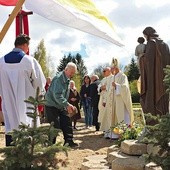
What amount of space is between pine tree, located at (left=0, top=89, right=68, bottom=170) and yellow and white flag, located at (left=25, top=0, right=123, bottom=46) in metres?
1.45

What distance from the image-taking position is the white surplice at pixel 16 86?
5285 mm

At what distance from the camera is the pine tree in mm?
3066

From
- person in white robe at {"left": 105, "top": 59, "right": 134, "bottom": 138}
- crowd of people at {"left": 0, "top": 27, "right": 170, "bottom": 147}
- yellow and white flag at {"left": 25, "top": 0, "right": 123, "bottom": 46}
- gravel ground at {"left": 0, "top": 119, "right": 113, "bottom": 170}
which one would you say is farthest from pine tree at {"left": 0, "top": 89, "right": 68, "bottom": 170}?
person in white robe at {"left": 105, "top": 59, "right": 134, "bottom": 138}

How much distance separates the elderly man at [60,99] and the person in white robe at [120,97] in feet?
6.44

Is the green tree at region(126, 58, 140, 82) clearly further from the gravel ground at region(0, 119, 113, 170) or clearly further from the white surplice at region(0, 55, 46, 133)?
the white surplice at region(0, 55, 46, 133)

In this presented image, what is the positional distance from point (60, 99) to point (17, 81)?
85.4 inches

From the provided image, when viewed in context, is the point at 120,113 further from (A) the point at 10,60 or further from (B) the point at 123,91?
(A) the point at 10,60

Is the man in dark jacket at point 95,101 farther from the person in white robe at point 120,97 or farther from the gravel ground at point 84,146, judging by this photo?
the person in white robe at point 120,97

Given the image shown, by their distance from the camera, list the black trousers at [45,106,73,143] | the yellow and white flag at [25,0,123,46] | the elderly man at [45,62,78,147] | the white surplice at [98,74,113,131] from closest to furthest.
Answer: the yellow and white flag at [25,0,123,46], the elderly man at [45,62,78,147], the black trousers at [45,106,73,143], the white surplice at [98,74,113,131]

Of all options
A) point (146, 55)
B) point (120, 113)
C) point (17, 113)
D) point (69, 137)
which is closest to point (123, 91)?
point (120, 113)

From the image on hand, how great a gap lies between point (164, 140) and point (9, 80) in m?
2.67

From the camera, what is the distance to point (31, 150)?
3.12 m

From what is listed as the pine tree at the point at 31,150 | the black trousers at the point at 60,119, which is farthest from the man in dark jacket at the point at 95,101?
the pine tree at the point at 31,150

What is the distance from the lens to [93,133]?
11180 mm
